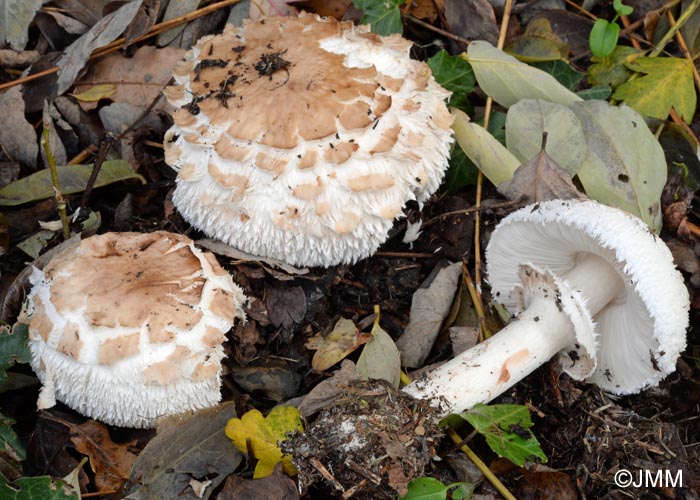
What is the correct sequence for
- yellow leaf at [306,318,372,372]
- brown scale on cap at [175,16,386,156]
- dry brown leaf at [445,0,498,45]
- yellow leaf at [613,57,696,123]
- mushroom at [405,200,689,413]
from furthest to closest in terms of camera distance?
dry brown leaf at [445,0,498,45], yellow leaf at [613,57,696,123], yellow leaf at [306,318,372,372], brown scale on cap at [175,16,386,156], mushroom at [405,200,689,413]

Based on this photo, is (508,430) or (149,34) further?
(149,34)

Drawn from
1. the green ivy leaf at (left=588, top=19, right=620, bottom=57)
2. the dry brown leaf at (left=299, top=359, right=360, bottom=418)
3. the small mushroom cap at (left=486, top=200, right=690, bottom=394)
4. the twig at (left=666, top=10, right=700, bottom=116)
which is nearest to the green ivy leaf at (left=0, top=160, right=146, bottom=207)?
the dry brown leaf at (left=299, top=359, right=360, bottom=418)

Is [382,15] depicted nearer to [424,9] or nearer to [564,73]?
[424,9]

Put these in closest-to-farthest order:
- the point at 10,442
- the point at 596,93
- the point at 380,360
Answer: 1. the point at 10,442
2. the point at 380,360
3. the point at 596,93

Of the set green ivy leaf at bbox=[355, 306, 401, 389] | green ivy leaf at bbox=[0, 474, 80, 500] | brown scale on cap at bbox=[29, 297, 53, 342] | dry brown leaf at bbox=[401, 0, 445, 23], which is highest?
dry brown leaf at bbox=[401, 0, 445, 23]

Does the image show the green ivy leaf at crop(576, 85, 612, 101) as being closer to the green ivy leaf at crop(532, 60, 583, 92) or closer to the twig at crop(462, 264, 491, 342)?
the green ivy leaf at crop(532, 60, 583, 92)

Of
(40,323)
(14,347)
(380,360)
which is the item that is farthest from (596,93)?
(14,347)
